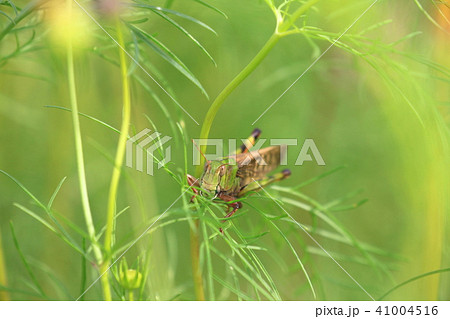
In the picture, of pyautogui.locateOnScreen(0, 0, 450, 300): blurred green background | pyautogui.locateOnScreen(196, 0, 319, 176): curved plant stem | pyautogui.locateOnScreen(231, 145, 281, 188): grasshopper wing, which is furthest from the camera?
pyautogui.locateOnScreen(0, 0, 450, 300): blurred green background

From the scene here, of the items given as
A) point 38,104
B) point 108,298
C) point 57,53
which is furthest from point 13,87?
point 108,298

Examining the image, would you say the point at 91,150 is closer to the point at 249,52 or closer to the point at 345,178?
the point at 249,52

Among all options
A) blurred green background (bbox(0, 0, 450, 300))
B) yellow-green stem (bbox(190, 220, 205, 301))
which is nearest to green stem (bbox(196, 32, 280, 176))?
yellow-green stem (bbox(190, 220, 205, 301))

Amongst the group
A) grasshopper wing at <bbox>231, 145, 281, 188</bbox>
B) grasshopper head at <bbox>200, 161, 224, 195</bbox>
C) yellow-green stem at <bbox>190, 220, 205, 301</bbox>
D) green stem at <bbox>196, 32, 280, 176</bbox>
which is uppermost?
green stem at <bbox>196, 32, 280, 176</bbox>

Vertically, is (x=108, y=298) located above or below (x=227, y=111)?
below

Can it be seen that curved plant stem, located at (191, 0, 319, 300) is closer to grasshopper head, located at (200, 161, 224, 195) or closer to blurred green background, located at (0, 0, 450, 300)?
grasshopper head, located at (200, 161, 224, 195)

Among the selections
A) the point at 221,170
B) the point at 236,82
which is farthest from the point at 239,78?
the point at 221,170

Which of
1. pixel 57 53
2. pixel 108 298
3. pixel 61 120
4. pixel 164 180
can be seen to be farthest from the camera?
pixel 164 180
